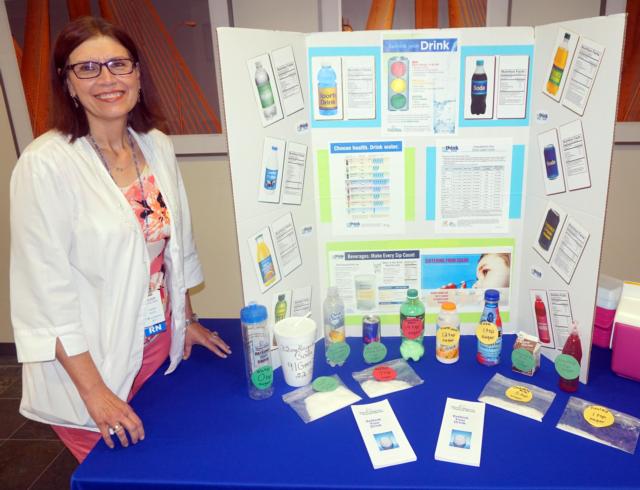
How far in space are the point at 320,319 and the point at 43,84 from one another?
7.81 ft

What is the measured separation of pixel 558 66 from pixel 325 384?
1.07 m

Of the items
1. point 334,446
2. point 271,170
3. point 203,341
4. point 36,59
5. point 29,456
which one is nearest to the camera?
point 334,446

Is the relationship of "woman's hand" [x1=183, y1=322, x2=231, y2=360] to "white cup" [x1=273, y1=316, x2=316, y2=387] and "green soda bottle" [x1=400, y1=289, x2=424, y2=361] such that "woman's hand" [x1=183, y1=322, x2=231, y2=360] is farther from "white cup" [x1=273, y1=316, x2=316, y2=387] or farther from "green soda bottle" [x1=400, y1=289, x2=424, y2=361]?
"green soda bottle" [x1=400, y1=289, x2=424, y2=361]

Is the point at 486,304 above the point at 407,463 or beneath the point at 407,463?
above

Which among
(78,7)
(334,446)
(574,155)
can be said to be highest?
(78,7)

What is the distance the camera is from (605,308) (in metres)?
1.38

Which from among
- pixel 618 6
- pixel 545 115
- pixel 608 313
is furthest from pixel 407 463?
pixel 618 6

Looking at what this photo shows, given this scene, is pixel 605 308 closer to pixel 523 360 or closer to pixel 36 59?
pixel 523 360

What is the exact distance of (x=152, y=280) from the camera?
136cm

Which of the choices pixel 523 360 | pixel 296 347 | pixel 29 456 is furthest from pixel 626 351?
pixel 29 456

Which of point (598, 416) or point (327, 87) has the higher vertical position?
point (327, 87)

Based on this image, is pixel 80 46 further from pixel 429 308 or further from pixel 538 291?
pixel 538 291

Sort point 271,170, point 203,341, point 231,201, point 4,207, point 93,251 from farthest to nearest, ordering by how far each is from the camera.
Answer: point 4,207 < point 231,201 < point 203,341 < point 271,170 < point 93,251

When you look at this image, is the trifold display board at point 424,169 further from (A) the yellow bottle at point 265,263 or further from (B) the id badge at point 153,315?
(B) the id badge at point 153,315
